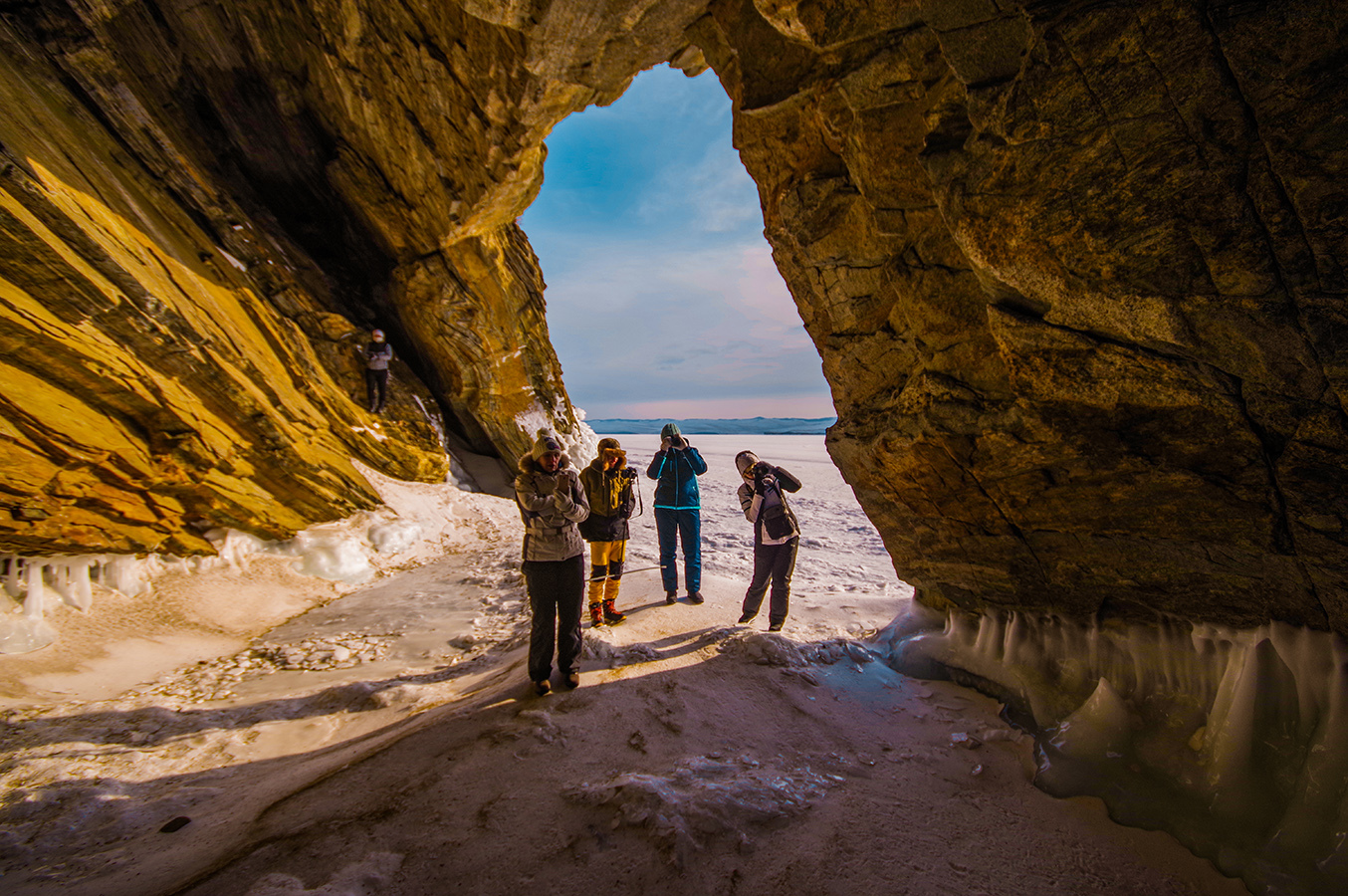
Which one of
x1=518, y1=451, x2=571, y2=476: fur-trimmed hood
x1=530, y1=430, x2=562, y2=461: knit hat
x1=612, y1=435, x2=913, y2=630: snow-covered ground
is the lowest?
x1=612, y1=435, x2=913, y2=630: snow-covered ground

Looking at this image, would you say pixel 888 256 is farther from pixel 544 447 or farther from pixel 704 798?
pixel 704 798

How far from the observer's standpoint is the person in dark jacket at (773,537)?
16.5 ft

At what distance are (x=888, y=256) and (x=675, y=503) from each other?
3506mm

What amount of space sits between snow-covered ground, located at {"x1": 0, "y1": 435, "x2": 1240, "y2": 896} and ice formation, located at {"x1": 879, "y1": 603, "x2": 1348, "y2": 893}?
0.24 meters

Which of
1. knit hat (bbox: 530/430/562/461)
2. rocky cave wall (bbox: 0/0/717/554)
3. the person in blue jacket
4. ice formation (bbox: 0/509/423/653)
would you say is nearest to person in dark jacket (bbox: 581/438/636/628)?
the person in blue jacket

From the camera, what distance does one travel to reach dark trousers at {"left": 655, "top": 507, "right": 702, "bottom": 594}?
5.91 meters

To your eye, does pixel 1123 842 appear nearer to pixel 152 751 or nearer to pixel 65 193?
pixel 152 751

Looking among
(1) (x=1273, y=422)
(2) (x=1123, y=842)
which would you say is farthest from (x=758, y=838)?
(1) (x=1273, y=422)

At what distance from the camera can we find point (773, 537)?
16.5ft

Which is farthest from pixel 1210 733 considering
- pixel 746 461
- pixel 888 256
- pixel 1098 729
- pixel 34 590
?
pixel 34 590

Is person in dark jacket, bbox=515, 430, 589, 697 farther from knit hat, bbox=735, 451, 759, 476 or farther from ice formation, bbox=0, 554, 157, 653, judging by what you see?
ice formation, bbox=0, 554, 157, 653

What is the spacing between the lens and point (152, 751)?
3.29 m

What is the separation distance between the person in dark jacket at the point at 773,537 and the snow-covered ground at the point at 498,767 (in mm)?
373

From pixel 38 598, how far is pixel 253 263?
6.95 m
